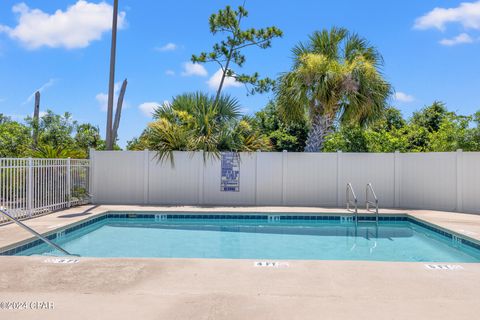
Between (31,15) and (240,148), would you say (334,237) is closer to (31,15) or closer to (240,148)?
(240,148)

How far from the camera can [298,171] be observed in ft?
38.9

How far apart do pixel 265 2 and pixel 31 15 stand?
29.5ft

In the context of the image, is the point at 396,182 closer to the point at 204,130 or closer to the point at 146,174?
the point at 204,130

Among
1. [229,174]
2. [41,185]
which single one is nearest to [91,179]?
[41,185]

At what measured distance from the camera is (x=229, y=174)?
1182cm

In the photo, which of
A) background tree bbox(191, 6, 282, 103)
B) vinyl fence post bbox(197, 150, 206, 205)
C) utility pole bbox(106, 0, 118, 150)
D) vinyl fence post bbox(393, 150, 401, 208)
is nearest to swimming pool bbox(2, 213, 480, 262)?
vinyl fence post bbox(393, 150, 401, 208)

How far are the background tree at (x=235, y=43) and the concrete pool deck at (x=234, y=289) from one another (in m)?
12.4

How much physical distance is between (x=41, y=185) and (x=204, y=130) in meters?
4.90

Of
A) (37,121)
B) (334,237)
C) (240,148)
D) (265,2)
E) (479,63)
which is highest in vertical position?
(265,2)

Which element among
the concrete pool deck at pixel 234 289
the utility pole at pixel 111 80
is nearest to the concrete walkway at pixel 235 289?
the concrete pool deck at pixel 234 289

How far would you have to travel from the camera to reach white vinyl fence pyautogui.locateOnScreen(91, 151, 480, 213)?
11.7 m

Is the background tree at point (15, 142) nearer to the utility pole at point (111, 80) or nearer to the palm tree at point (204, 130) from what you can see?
the utility pole at point (111, 80)

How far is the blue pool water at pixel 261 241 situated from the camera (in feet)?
22.0

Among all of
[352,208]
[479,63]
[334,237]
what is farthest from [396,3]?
[334,237]
